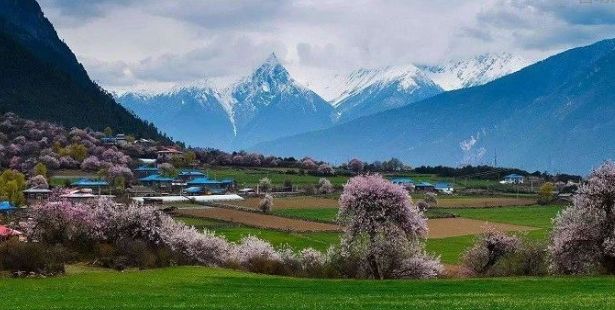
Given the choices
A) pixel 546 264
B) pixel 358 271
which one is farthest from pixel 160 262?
pixel 546 264

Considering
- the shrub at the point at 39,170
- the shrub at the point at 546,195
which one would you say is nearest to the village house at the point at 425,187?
the shrub at the point at 546,195

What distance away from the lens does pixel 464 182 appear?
19988 cm

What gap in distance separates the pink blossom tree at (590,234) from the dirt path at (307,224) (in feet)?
126

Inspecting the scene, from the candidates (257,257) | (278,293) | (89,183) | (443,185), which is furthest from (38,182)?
(278,293)

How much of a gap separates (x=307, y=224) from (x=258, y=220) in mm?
6990

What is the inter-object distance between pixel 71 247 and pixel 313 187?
98.5 metres

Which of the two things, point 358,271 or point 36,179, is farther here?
point 36,179

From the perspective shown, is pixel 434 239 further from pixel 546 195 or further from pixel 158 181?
pixel 158 181

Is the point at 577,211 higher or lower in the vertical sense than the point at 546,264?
higher

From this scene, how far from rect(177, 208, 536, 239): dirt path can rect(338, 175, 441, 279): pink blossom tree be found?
103 feet

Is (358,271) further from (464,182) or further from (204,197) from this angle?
(464,182)

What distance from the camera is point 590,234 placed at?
183 ft

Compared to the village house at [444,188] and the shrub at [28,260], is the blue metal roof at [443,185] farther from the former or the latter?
the shrub at [28,260]

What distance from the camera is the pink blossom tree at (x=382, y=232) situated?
6066 cm
